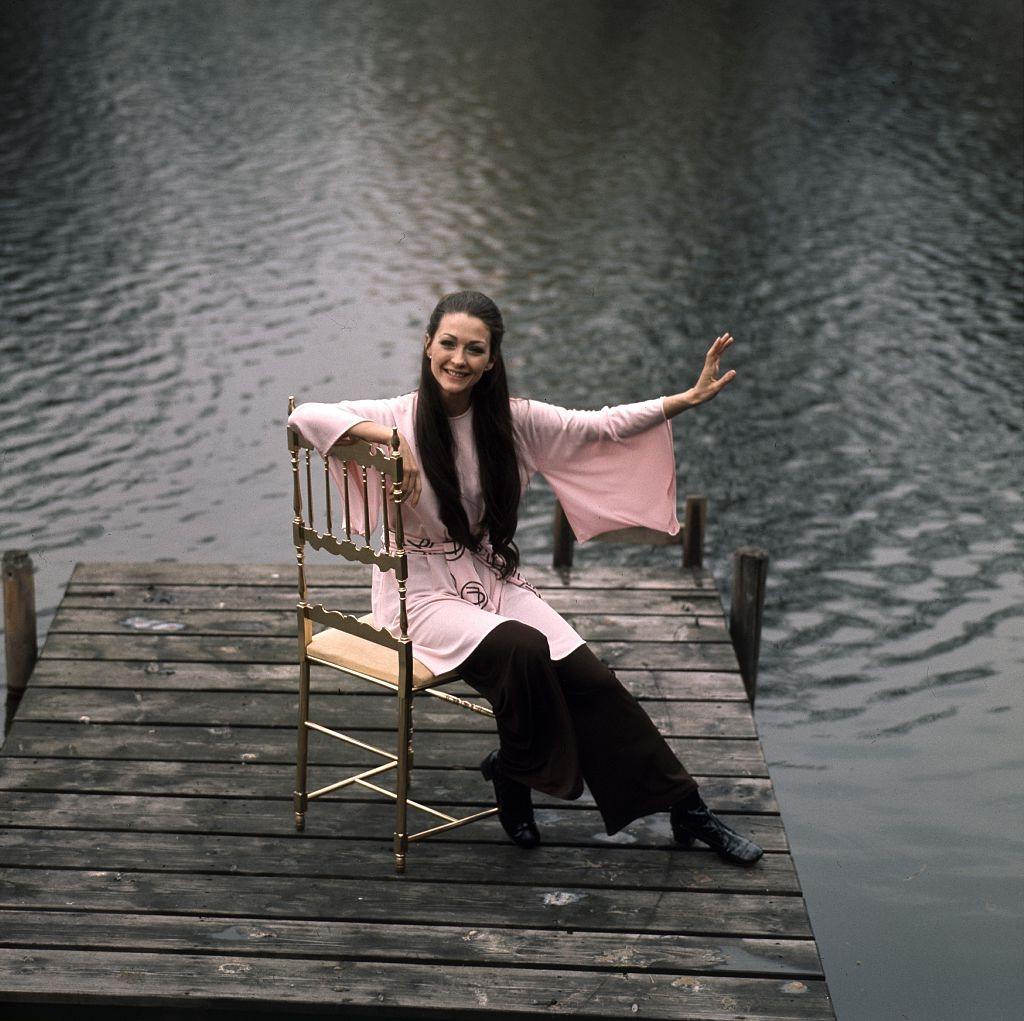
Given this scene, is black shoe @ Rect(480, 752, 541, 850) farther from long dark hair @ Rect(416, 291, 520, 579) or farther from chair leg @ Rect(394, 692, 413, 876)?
long dark hair @ Rect(416, 291, 520, 579)

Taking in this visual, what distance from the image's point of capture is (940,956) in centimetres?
Answer: 534

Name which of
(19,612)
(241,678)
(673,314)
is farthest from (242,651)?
(673,314)

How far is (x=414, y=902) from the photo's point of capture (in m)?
4.25

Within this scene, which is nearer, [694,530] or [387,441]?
[387,441]

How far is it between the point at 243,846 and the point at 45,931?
63 centimetres

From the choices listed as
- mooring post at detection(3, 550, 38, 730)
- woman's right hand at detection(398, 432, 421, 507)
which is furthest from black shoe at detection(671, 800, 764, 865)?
mooring post at detection(3, 550, 38, 730)

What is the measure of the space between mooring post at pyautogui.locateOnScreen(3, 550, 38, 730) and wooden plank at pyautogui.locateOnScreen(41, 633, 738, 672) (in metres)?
0.11

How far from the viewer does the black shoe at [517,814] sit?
4.50 metres

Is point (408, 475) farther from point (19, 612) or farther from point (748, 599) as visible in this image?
point (19, 612)

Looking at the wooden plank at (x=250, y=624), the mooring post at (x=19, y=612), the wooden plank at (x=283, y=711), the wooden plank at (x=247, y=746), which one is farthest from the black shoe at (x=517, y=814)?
the mooring post at (x=19, y=612)

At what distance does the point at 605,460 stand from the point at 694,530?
6.71 feet

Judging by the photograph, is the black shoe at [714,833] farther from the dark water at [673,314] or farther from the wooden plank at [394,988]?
the dark water at [673,314]

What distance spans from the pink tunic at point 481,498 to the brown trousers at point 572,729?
3.0 inches

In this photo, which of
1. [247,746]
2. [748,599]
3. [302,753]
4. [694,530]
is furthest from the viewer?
[694,530]
